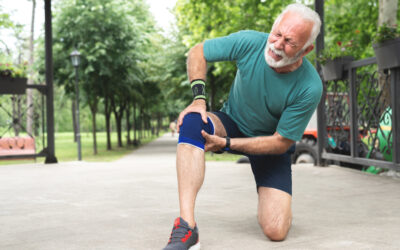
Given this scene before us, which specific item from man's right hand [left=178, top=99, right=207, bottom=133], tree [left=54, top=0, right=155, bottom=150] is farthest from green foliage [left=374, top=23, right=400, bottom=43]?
tree [left=54, top=0, right=155, bottom=150]

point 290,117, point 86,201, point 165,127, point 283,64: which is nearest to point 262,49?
point 283,64

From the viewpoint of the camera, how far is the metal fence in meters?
6.09

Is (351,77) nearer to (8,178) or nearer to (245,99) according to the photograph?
(245,99)

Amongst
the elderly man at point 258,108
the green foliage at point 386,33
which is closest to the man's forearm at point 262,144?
the elderly man at point 258,108

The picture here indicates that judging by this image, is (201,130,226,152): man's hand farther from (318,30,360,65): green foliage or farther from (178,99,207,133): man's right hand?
(318,30,360,65): green foliage

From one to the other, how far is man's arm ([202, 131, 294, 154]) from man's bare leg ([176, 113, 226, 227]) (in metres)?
0.12

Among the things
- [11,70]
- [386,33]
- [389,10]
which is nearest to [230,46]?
[386,33]

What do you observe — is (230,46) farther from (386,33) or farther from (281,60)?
(386,33)

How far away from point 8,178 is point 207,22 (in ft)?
36.7

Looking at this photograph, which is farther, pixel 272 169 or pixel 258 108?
pixel 272 169

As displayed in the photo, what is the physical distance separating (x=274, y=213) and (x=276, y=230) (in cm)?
17

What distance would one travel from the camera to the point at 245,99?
3.29 m

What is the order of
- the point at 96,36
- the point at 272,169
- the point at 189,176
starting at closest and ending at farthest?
the point at 189,176, the point at 272,169, the point at 96,36

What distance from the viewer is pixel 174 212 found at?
4.33 metres
